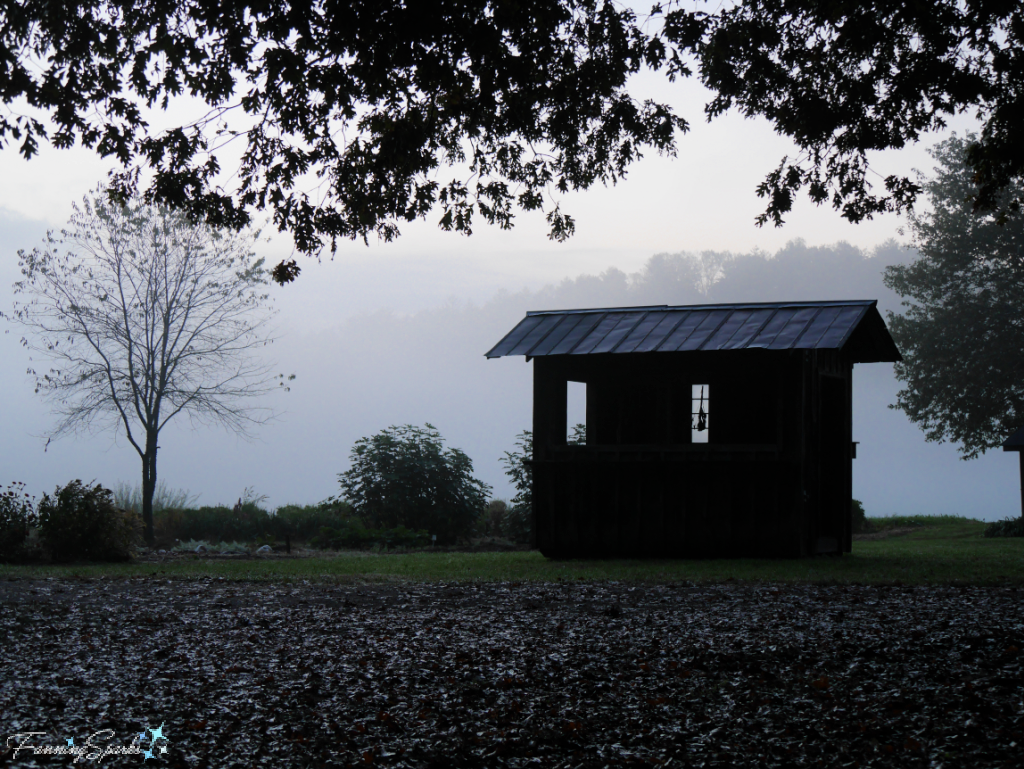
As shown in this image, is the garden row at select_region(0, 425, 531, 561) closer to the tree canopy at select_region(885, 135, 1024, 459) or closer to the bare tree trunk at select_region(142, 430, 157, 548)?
the bare tree trunk at select_region(142, 430, 157, 548)

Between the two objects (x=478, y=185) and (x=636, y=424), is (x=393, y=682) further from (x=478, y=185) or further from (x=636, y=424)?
(x=636, y=424)

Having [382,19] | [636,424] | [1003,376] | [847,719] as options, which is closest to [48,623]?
[382,19]

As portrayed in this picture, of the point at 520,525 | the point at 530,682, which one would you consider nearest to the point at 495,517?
the point at 520,525

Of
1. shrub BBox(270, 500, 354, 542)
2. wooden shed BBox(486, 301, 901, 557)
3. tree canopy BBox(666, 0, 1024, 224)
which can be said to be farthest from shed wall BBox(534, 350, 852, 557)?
shrub BBox(270, 500, 354, 542)

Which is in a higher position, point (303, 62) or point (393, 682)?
point (303, 62)

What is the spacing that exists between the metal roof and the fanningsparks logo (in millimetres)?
10011

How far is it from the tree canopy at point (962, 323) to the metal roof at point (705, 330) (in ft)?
50.8

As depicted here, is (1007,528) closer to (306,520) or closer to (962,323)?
(962,323)

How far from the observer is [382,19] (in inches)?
331

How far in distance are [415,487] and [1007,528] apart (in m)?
14.6

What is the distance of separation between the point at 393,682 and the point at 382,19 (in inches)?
231

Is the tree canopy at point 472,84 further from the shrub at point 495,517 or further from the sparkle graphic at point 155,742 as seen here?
the shrub at point 495,517

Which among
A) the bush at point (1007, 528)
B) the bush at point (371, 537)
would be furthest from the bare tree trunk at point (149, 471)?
the bush at point (1007, 528)

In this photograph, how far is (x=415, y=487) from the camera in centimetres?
1977
